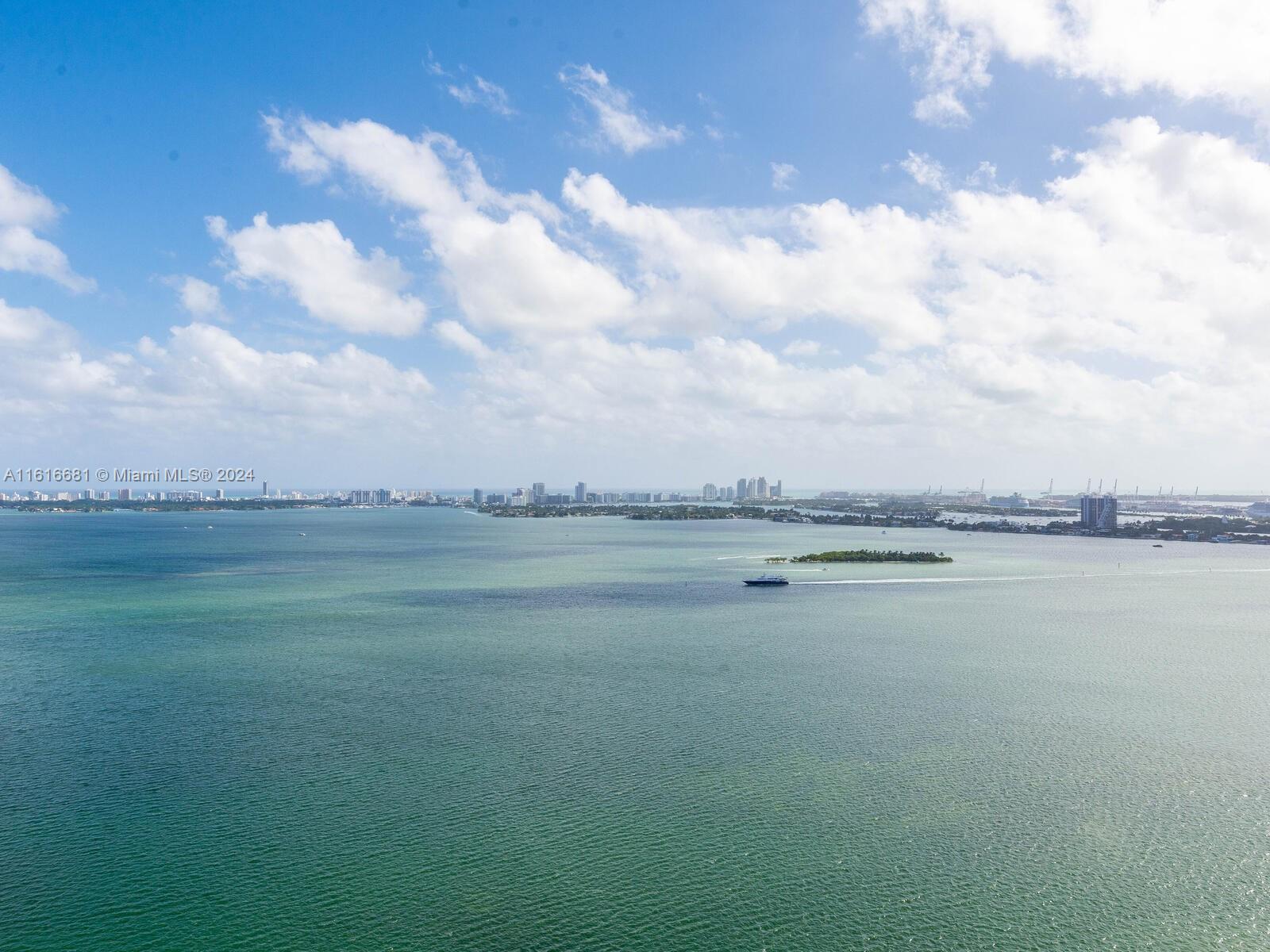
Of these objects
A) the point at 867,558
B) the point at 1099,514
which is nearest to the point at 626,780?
the point at 867,558

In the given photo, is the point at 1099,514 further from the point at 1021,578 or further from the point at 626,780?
the point at 626,780

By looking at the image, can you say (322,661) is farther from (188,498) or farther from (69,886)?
(188,498)

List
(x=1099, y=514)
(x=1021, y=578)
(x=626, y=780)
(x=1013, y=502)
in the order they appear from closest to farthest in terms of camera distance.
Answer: (x=626, y=780)
(x=1021, y=578)
(x=1099, y=514)
(x=1013, y=502)

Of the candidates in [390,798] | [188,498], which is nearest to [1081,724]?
[390,798]

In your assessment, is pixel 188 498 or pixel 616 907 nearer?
pixel 616 907

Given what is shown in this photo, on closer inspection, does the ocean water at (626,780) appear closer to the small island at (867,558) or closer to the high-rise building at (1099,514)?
the small island at (867,558)

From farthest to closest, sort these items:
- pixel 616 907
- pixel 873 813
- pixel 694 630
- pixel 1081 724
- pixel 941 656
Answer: pixel 694 630
pixel 941 656
pixel 1081 724
pixel 873 813
pixel 616 907

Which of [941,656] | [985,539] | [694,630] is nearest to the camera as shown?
[941,656]
